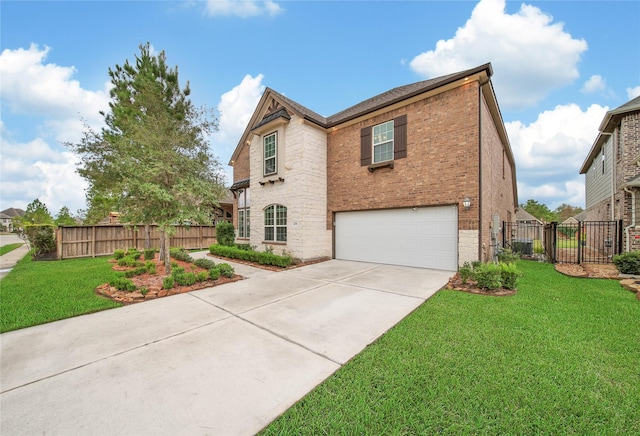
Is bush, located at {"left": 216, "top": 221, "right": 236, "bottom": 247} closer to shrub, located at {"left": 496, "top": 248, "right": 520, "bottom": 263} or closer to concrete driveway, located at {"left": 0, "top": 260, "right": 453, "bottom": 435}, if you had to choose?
concrete driveway, located at {"left": 0, "top": 260, "right": 453, "bottom": 435}

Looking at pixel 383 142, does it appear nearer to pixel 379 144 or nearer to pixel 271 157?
pixel 379 144

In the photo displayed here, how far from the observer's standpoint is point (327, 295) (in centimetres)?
548

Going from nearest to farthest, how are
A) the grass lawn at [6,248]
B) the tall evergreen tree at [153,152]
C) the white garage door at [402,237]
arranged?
the tall evergreen tree at [153,152] < the white garage door at [402,237] < the grass lawn at [6,248]

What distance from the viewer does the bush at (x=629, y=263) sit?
655 centimetres

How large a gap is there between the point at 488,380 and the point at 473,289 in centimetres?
382

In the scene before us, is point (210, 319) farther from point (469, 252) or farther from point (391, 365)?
point (469, 252)

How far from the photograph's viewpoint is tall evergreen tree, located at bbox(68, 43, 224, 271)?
22.0 feet

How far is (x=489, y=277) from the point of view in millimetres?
5504

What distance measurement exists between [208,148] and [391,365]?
10125 mm

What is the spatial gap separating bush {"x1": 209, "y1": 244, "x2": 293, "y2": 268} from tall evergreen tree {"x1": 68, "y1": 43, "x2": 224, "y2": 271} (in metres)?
2.83

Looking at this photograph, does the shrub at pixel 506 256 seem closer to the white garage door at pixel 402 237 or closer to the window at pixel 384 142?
the white garage door at pixel 402 237

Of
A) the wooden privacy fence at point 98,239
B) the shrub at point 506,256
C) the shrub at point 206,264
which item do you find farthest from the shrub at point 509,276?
the wooden privacy fence at point 98,239

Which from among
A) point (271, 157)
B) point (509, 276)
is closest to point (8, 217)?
point (271, 157)

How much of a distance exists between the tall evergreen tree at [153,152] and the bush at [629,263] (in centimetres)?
1170
